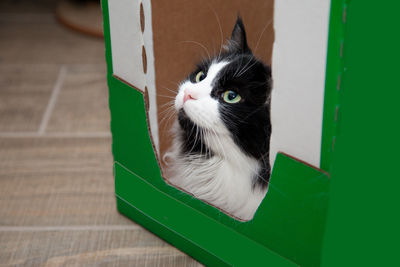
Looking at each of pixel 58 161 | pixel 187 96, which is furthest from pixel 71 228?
pixel 187 96

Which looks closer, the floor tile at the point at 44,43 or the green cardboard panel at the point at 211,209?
the green cardboard panel at the point at 211,209

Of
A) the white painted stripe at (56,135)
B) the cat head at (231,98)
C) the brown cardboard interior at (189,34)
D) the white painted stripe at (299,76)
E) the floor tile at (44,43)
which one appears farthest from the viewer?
the floor tile at (44,43)

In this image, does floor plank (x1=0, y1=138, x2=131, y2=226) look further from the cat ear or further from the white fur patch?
the cat ear

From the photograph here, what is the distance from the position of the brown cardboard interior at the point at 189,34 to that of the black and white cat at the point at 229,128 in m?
0.06

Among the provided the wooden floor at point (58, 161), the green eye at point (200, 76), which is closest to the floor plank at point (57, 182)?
the wooden floor at point (58, 161)

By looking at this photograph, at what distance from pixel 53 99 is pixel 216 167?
1.99 ft

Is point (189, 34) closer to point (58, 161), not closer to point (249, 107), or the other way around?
point (249, 107)

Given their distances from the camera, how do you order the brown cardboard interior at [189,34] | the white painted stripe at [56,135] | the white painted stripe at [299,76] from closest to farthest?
the white painted stripe at [299,76]
the brown cardboard interior at [189,34]
the white painted stripe at [56,135]

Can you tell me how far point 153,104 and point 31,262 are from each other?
11.1 inches

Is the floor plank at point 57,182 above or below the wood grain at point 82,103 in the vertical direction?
below

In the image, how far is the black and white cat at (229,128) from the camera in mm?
660

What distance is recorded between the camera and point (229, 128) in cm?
66

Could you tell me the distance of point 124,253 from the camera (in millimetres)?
781

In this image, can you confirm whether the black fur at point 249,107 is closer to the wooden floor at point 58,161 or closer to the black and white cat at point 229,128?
the black and white cat at point 229,128
